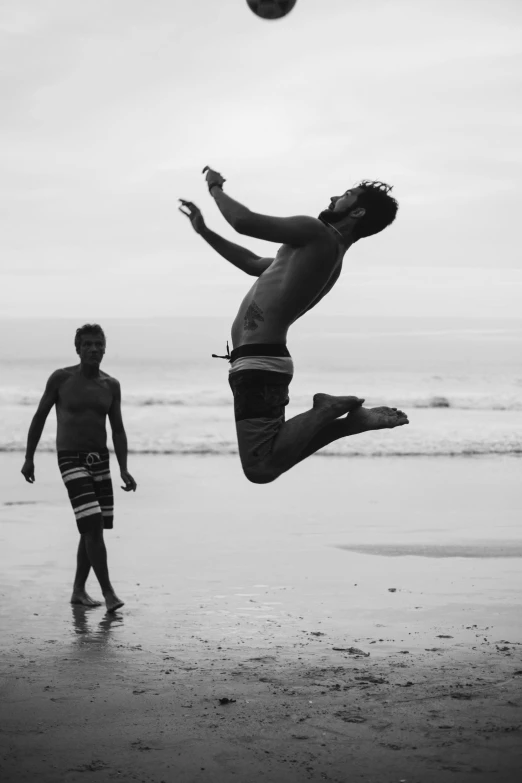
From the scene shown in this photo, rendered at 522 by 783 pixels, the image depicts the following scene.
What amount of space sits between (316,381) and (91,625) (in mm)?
47615

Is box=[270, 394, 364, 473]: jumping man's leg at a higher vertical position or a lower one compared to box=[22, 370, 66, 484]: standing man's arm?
lower

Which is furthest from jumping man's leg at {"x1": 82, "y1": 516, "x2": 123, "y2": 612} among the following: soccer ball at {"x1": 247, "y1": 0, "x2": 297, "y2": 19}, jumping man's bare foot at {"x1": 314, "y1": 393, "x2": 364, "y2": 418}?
soccer ball at {"x1": 247, "y1": 0, "x2": 297, "y2": 19}

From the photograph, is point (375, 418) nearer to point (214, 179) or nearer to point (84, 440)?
point (214, 179)

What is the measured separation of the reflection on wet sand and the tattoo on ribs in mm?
2473

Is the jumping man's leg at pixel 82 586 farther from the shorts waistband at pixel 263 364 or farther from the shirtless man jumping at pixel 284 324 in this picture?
the shorts waistband at pixel 263 364

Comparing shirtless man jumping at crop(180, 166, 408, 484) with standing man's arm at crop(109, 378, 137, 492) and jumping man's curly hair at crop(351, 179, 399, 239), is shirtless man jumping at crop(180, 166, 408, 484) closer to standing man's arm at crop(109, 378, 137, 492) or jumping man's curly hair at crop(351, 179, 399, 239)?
jumping man's curly hair at crop(351, 179, 399, 239)

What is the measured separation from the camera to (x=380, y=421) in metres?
5.97

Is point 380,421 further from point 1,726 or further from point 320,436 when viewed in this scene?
point 1,726

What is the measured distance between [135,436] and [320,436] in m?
18.5

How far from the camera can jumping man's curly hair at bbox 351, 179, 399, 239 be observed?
5832 mm

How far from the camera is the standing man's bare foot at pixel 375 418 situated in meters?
5.97

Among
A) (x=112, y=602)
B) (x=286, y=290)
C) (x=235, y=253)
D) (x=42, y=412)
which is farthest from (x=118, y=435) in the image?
(x=286, y=290)

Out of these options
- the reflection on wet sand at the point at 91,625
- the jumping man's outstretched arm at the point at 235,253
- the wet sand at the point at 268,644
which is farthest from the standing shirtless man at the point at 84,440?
the jumping man's outstretched arm at the point at 235,253

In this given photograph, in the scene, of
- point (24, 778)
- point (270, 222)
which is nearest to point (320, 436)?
point (270, 222)
